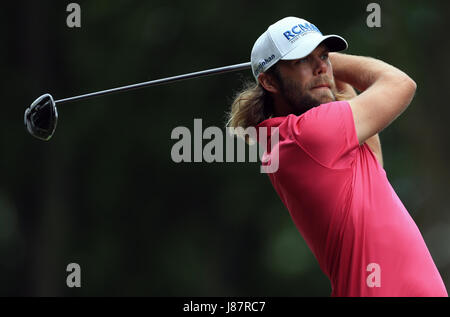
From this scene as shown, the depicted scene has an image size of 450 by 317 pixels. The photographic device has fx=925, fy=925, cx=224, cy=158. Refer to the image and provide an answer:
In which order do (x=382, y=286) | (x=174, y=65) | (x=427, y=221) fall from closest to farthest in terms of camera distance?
1. (x=382, y=286)
2. (x=427, y=221)
3. (x=174, y=65)

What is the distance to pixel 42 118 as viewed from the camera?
5.62m

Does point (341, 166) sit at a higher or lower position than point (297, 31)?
lower

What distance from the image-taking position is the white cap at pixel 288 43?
4340 mm

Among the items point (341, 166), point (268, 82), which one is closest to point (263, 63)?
point (268, 82)

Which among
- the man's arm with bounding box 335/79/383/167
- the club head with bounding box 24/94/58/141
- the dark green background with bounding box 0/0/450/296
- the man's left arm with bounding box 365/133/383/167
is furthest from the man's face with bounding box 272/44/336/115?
the dark green background with bounding box 0/0/450/296

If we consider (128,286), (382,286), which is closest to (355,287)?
(382,286)

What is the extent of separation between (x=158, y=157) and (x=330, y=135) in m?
11.8

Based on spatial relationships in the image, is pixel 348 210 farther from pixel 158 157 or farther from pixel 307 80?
pixel 158 157

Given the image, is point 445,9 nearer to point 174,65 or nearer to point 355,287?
point 174,65

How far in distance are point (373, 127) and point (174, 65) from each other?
10841 mm

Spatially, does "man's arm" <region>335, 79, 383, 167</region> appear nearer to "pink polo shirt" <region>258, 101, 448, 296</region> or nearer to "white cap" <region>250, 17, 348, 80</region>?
"white cap" <region>250, 17, 348, 80</region>

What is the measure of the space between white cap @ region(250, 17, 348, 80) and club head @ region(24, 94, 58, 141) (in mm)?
1573

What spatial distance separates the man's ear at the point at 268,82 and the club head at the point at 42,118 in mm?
1553

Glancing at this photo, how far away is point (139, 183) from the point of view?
16359mm
